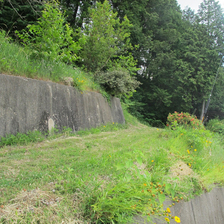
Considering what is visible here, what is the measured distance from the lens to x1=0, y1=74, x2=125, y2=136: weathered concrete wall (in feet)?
13.0

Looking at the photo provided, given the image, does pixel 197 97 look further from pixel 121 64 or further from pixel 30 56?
pixel 30 56

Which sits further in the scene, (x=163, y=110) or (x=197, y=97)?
(x=163, y=110)

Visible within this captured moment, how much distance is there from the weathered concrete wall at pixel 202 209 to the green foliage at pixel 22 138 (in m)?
3.00

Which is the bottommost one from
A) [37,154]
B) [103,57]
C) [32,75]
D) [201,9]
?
[37,154]

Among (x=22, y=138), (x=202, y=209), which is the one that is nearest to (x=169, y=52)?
(x=22, y=138)

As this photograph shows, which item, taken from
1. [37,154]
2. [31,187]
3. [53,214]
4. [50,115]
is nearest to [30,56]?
[50,115]

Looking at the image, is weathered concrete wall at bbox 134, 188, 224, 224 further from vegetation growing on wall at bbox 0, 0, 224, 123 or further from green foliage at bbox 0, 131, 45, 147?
vegetation growing on wall at bbox 0, 0, 224, 123

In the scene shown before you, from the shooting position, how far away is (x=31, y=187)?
196 centimetres

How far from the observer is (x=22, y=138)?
156 inches

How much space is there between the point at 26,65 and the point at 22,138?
199 centimetres

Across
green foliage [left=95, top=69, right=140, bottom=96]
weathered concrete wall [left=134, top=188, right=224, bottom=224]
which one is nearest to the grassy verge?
weathered concrete wall [left=134, top=188, right=224, bottom=224]

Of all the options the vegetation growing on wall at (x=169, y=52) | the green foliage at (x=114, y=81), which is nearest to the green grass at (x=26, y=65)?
the green foliage at (x=114, y=81)

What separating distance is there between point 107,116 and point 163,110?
12676mm

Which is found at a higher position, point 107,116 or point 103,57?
point 103,57
